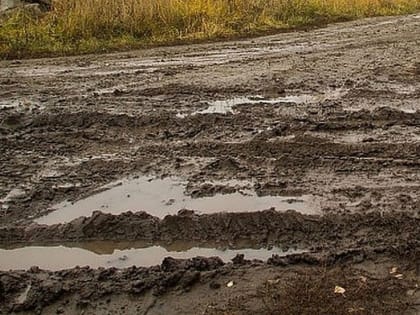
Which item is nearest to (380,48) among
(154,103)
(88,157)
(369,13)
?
(154,103)

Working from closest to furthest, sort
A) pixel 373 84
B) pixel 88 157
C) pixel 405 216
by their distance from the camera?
pixel 405 216 < pixel 88 157 < pixel 373 84

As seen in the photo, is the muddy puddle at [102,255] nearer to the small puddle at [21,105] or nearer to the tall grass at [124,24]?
the small puddle at [21,105]

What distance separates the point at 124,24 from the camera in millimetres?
13617

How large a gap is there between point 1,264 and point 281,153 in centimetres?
282

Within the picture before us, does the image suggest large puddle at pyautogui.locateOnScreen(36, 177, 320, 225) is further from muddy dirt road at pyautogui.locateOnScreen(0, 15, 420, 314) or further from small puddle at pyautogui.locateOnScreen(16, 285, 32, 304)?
small puddle at pyautogui.locateOnScreen(16, 285, 32, 304)

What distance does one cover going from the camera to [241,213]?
491 centimetres

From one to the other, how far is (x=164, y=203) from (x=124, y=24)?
9116 mm

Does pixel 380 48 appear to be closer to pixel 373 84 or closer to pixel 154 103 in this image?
pixel 373 84

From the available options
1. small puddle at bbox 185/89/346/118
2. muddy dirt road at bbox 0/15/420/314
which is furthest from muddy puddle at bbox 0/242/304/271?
small puddle at bbox 185/89/346/118

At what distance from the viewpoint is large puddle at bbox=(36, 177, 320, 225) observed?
16.6ft

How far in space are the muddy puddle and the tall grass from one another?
8.06 m

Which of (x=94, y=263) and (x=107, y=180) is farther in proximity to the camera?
(x=107, y=180)

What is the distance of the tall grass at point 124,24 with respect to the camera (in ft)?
41.3

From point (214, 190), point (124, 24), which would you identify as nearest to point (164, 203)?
point (214, 190)
